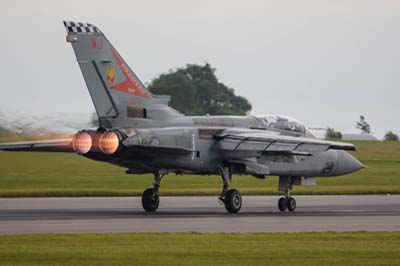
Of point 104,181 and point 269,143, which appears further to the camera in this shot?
point 104,181

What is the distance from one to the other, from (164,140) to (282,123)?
5.89m

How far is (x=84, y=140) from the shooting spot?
1141 inches

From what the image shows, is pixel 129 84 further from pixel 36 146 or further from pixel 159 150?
pixel 36 146

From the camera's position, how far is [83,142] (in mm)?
28984

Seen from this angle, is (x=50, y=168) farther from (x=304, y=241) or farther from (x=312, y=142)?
(x=304, y=241)

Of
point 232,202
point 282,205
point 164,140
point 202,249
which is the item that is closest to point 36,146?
point 164,140

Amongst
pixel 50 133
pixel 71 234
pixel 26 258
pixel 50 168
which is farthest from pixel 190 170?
pixel 50 168

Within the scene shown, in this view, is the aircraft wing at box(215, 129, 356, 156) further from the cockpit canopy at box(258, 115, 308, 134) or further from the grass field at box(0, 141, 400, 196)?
the grass field at box(0, 141, 400, 196)

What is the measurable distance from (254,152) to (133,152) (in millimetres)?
4810

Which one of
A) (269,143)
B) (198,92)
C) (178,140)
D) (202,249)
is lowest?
(202,249)

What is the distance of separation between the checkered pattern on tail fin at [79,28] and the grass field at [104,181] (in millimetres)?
13654

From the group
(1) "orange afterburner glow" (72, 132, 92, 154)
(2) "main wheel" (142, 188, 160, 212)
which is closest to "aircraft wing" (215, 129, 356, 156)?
(2) "main wheel" (142, 188, 160, 212)

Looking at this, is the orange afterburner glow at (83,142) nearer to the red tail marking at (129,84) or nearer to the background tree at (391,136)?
the red tail marking at (129,84)

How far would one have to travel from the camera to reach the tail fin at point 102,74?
30188 millimetres
